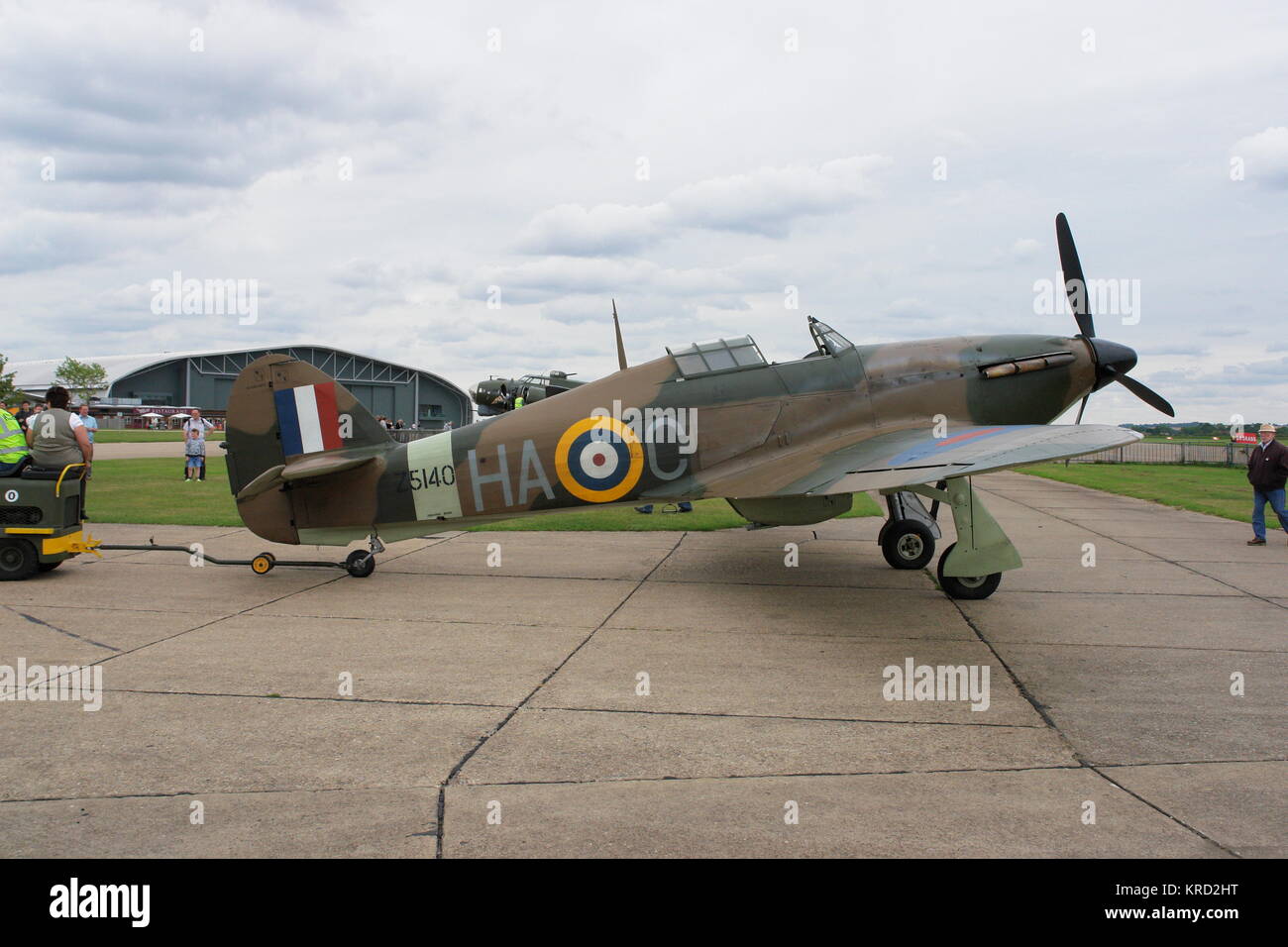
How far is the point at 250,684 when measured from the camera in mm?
5949

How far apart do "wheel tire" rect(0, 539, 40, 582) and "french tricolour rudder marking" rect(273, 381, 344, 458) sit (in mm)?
3029

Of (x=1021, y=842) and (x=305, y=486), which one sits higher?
(x=305, y=486)

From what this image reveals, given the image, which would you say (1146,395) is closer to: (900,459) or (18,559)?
(900,459)

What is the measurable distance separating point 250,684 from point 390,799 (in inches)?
94.4

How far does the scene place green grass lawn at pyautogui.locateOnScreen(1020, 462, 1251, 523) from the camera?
19.8m

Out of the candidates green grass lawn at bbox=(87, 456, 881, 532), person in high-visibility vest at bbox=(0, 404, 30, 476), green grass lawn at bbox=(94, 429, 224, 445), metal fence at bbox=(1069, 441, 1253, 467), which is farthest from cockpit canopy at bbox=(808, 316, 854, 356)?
green grass lawn at bbox=(94, 429, 224, 445)

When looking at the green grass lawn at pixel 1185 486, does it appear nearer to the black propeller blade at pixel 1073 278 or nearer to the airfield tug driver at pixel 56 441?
the black propeller blade at pixel 1073 278

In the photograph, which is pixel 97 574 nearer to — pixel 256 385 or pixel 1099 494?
pixel 256 385

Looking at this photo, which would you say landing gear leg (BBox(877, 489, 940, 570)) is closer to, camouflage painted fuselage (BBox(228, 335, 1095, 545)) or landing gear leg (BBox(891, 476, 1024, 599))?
camouflage painted fuselage (BBox(228, 335, 1095, 545))

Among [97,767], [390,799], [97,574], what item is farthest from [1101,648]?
[97,574]

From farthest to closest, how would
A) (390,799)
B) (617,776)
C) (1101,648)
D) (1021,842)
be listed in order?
(1101,648) → (617,776) → (390,799) → (1021,842)

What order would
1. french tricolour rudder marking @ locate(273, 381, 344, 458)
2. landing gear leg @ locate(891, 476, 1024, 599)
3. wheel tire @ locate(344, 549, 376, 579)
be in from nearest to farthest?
landing gear leg @ locate(891, 476, 1024, 599) → french tricolour rudder marking @ locate(273, 381, 344, 458) → wheel tire @ locate(344, 549, 376, 579)

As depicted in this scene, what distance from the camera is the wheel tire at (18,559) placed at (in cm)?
984

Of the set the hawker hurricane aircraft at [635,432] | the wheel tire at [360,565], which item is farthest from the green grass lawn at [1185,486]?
the wheel tire at [360,565]
